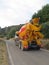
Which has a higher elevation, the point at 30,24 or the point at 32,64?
the point at 30,24

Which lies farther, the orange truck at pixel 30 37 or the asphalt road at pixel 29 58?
the orange truck at pixel 30 37

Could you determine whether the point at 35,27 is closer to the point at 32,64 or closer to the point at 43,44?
the point at 43,44

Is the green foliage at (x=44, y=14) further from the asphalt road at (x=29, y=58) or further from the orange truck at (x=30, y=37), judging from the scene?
the asphalt road at (x=29, y=58)

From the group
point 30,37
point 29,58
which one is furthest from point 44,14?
point 29,58

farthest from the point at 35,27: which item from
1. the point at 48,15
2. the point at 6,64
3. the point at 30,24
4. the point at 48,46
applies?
the point at 48,15

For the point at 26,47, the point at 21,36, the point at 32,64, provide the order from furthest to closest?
the point at 21,36 → the point at 26,47 → the point at 32,64

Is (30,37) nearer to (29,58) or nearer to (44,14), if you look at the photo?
(29,58)

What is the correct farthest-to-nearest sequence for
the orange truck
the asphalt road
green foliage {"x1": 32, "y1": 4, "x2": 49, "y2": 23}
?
1. green foliage {"x1": 32, "y1": 4, "x2": 49, "y2": 23}
2. the orange truck
3. the asphalt road

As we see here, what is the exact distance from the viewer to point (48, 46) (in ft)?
92.9

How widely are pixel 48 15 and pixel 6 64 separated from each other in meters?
54.0

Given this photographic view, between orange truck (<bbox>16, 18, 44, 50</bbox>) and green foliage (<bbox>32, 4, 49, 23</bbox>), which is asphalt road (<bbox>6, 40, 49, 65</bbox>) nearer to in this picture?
orange truck (<bbox>16, 18, 44, 50</bbox>)

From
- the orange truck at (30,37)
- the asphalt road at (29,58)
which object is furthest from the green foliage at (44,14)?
the asphalt road at (29,58)

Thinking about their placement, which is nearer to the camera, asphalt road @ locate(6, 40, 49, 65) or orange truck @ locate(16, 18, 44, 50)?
asphalt road @ locate(6, 40, 49, 65)

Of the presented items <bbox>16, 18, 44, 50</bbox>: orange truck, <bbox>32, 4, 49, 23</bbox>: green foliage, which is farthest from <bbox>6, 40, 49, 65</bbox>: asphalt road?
<bbox>32, 4, 49, 23</bbox>: green foliage
